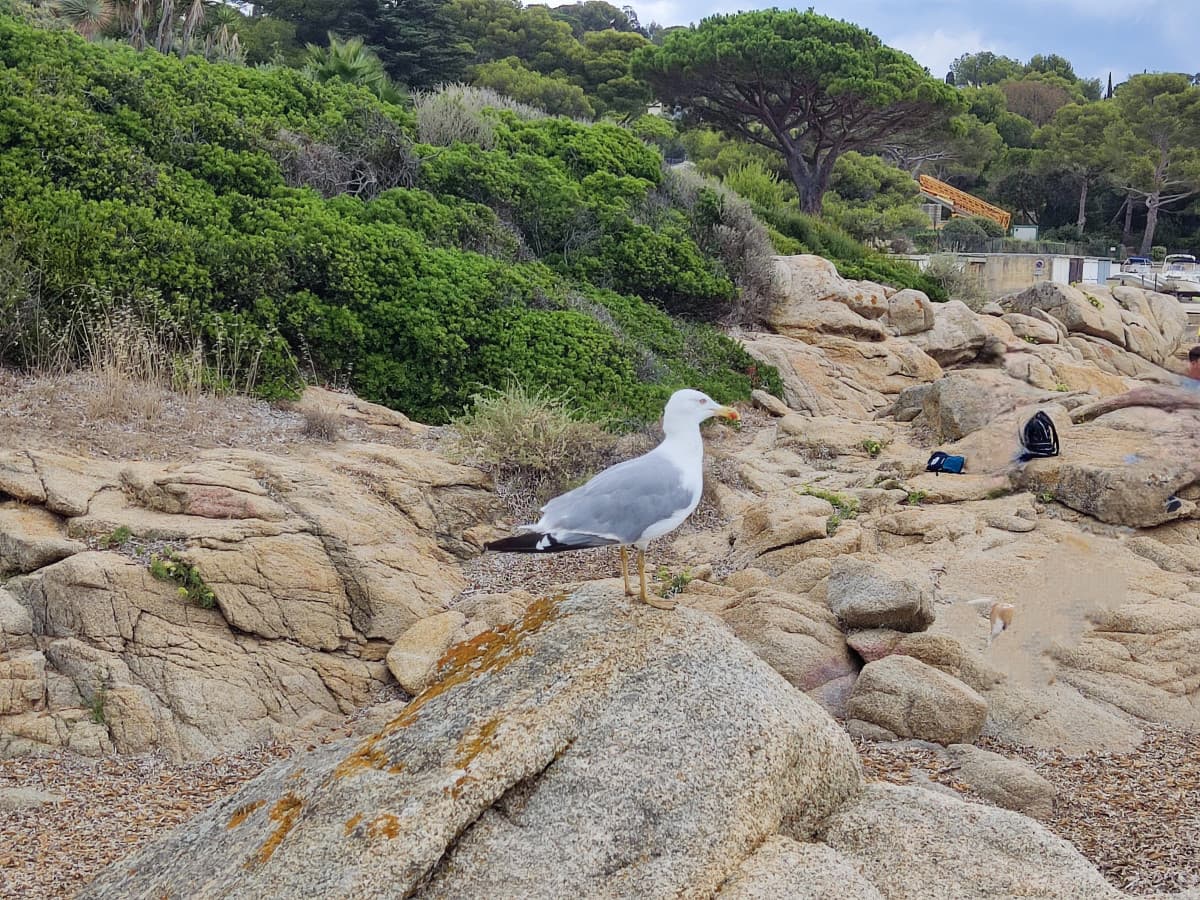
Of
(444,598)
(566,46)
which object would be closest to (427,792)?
(444,598)

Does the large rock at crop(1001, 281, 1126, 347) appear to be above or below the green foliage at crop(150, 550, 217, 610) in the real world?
above

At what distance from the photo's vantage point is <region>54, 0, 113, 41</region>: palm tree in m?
26.6

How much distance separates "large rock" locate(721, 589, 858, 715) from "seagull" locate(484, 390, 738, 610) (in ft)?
6.05

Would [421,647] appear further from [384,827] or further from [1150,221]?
[1150,221]

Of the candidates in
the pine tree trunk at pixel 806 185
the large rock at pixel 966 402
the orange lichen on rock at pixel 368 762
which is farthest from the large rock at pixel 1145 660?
the pine tree trunk at pixel 806 185

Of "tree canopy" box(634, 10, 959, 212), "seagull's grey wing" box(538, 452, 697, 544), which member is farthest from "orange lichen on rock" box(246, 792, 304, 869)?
"tree canopy" box(634, 10, 959, 212)

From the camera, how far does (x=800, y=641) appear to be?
5930mm

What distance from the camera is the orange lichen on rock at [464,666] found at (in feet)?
Answer: 10.8

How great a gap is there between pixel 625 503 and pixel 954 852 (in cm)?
161

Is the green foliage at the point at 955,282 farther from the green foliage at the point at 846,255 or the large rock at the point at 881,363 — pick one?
the large rock at the point at 881,363

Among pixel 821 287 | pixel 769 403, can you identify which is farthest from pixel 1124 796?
pixel 821 287

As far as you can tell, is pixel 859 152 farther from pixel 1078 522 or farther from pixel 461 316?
pixel 1078 522

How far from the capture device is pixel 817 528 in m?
7.89

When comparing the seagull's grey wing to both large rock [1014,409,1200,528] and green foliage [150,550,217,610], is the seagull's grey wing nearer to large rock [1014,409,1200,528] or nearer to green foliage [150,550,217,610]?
green foliage [150,550,217,610]
